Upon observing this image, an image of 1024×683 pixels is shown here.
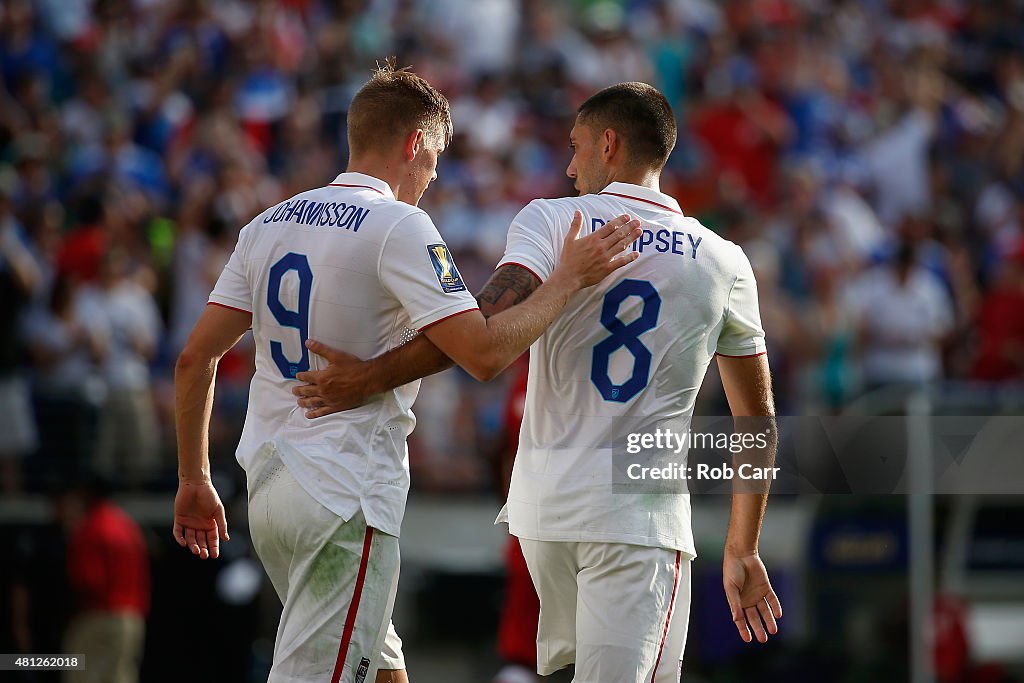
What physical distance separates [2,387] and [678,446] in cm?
704

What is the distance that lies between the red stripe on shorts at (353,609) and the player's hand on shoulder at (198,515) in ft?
2.14

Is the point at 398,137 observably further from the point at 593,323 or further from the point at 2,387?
the point at 2,387

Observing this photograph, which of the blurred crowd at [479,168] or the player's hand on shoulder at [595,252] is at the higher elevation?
the blurred crowd at [479,168]

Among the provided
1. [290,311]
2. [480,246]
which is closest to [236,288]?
[290,311]

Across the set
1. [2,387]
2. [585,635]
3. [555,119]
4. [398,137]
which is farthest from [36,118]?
[585,635]

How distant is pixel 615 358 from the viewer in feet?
16.1

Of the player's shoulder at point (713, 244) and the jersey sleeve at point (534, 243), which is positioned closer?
the jersey sleeve at point (534, 243)

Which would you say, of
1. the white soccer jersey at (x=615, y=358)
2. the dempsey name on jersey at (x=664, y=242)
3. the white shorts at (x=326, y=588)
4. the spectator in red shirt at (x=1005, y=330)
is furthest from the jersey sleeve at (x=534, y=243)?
the spectator in red shirt at (x=1005, y=330)

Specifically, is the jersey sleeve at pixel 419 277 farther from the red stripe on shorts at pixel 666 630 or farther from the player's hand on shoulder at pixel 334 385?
the red stripe on shorts at pixel 666 630

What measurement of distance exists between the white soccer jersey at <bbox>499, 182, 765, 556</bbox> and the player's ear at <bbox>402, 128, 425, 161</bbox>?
448mm

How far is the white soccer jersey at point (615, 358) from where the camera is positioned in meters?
4.87
